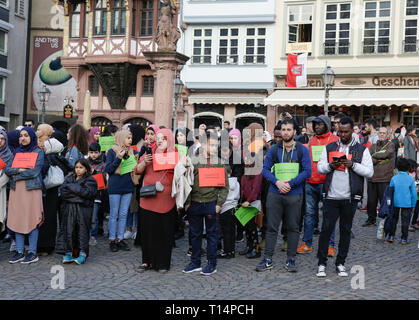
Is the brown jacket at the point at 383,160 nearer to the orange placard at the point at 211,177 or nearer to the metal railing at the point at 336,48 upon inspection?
the orange placard at the point at 211,177

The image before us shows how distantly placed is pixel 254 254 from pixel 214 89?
19.7 meters

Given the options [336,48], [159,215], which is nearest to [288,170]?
[159,215]

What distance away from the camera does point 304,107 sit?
25234 mm

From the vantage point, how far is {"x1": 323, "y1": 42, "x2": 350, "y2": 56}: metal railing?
24453mm

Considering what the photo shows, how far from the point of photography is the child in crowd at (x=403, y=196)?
8586mm

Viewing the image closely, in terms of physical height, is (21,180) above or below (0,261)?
above

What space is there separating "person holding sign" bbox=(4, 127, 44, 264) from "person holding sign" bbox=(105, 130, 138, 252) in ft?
3.48

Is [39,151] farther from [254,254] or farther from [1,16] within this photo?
[1,16]

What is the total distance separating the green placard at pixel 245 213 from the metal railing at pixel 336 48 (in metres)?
19.1

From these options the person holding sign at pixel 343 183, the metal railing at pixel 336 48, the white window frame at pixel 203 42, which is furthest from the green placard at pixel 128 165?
the white window frame at pixel 203 42

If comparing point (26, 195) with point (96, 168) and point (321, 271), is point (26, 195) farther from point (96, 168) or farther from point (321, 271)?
point (321, 271)

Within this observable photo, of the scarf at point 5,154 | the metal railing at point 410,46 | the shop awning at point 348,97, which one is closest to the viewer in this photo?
the scarf at point 5,154

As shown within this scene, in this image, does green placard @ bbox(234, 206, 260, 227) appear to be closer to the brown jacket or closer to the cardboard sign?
the cardboard sign

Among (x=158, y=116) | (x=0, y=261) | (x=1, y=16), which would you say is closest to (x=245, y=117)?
(x=158, y=116)
